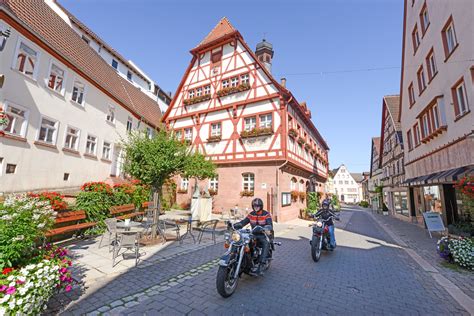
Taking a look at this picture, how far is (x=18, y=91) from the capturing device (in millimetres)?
9555

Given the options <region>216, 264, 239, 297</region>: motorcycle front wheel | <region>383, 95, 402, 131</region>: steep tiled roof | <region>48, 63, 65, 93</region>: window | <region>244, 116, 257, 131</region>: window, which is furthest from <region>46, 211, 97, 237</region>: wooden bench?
<region>383, 95, 402, 131</region>: steep tiled roof

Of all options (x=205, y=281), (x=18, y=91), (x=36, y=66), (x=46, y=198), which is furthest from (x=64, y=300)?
(x=36, y=66)

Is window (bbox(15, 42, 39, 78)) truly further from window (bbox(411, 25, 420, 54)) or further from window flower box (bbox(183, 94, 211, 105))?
window (bbox(411, 25, 420, 54))

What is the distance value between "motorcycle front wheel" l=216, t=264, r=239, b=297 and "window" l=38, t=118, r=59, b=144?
11879 millimetres

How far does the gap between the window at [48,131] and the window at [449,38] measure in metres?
Answer: 18.5

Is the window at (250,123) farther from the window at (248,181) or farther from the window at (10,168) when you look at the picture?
the window at (10,168)

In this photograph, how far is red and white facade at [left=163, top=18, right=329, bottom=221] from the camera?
14.7m

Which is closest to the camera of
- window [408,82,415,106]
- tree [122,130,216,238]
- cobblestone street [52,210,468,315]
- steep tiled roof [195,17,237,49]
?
cobblestone street [52,210,468,315]

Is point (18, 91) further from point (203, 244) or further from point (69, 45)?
point (203, 244)

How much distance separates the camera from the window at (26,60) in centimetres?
995

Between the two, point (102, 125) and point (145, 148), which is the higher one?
point (102, 125)

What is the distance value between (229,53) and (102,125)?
434 inches

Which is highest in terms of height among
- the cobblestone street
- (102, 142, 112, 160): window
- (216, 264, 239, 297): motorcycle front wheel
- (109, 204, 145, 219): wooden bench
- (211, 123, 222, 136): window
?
(211, 123, 222, 136): window

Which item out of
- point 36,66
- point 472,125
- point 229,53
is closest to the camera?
point 472,125
